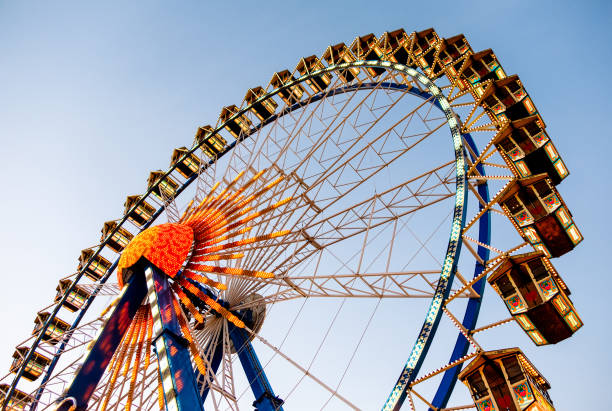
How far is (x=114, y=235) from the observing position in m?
17.8

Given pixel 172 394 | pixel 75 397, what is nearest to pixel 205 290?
pixel 75 397

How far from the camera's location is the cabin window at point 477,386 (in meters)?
6.52

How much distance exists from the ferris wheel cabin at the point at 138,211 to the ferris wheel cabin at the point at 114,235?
1.89 feet

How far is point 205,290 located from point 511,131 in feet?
27.0

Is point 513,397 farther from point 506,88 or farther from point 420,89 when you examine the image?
point 420,89

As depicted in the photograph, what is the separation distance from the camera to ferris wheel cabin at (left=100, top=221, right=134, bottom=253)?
1767 centimetres

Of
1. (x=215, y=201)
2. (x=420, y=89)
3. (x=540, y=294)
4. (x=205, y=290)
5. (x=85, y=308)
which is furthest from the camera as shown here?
(x=85, y=308)

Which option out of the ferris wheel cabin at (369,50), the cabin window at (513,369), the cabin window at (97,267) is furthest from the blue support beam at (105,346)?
the ferris wheel cabin at (369,50)

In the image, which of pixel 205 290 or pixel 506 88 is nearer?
pixel 506 88

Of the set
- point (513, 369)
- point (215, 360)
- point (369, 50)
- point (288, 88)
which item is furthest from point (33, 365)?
point (513, 369)

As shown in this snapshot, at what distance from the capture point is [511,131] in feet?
30.7

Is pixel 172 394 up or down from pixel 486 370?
down

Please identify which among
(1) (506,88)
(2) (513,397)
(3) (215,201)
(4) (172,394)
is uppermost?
(1) (506,88)

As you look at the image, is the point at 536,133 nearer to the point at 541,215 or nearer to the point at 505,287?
the point at 541,215
